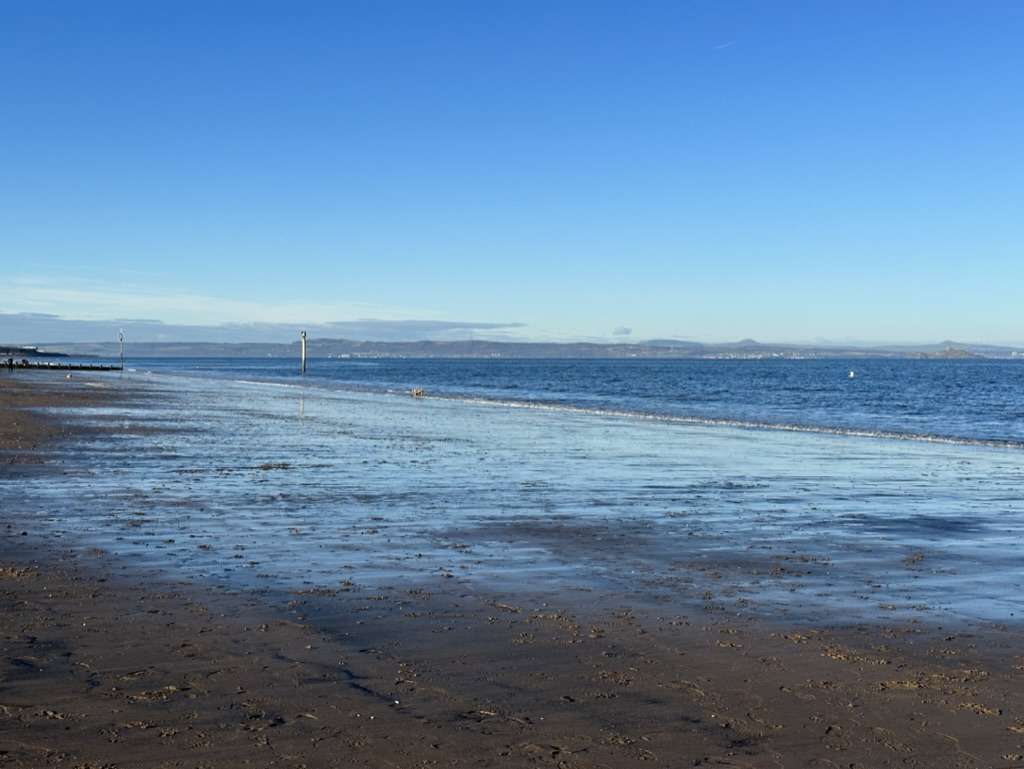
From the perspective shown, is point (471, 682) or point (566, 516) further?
point (566, 516)

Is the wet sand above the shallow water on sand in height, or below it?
above

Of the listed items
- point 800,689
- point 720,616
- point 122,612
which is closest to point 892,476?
point 720,616

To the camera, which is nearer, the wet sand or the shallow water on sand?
the wet sand

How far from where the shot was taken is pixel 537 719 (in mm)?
6559

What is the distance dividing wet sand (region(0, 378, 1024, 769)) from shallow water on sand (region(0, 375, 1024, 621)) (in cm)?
102

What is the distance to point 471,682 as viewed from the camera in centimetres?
729

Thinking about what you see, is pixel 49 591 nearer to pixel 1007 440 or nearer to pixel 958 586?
pixel 958 586

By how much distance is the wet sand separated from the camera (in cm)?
604

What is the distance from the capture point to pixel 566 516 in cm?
1552

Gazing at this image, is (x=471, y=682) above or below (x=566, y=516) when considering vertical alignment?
above

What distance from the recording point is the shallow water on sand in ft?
35.7

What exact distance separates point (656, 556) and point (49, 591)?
22.0ft

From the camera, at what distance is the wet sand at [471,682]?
604 centimetres

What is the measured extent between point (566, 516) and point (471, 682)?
8306 millimetres
